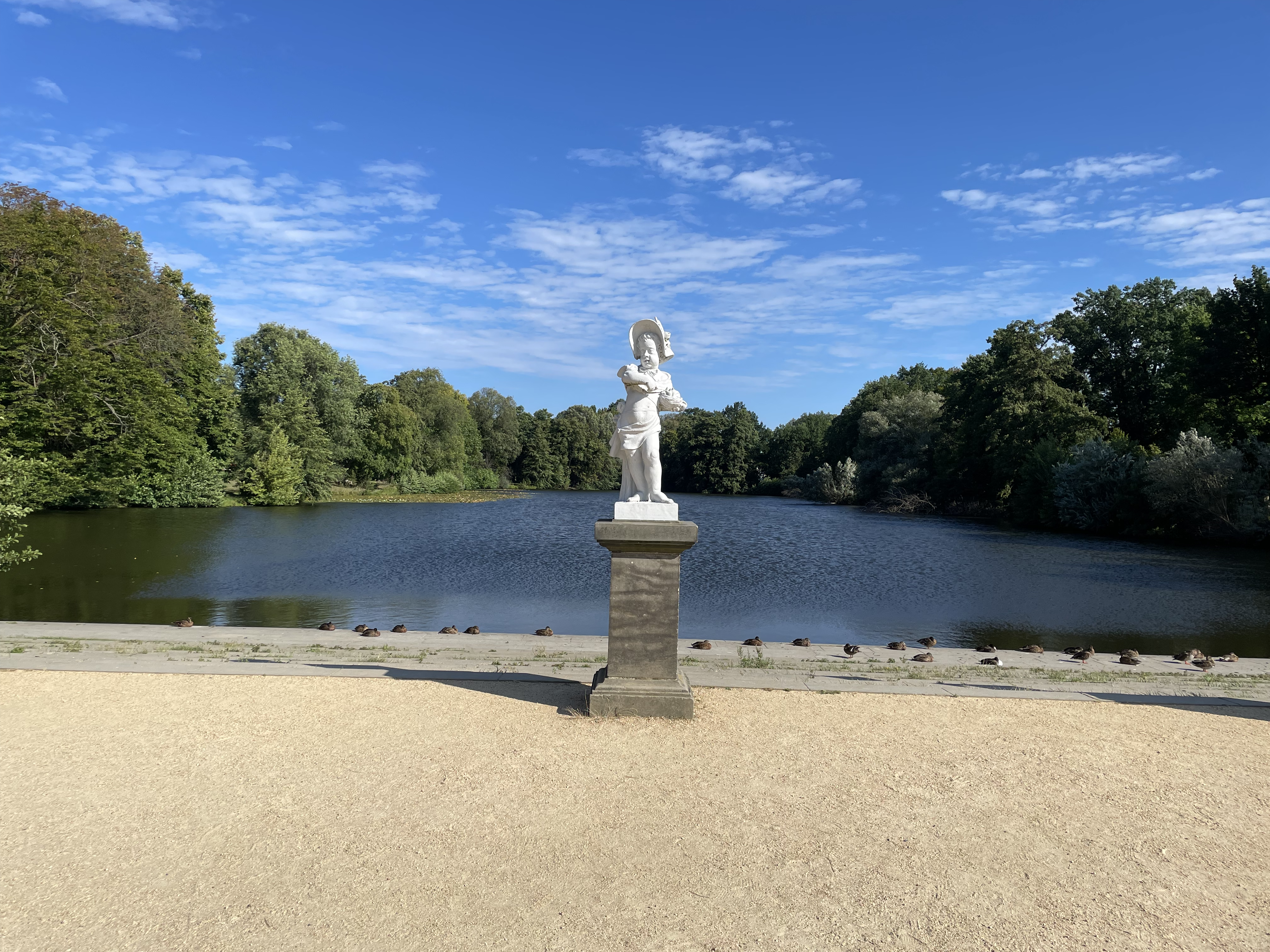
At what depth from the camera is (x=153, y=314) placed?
109 ft

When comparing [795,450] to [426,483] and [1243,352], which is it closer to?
[426,483]

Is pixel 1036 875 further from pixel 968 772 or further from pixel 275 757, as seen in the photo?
pixel 275 757

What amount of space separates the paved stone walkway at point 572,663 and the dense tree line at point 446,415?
4784 mm

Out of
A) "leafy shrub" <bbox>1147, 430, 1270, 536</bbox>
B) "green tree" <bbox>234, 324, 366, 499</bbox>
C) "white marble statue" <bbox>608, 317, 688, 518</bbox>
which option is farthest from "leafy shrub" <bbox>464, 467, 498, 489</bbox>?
"white marble statue" <bbox>608, 317, 688, 518</bbox>

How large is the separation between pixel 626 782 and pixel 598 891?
1.29m

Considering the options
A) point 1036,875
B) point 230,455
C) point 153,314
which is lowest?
point 1036,875

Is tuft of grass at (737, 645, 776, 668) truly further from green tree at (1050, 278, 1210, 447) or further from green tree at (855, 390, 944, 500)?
green tree at (855, 390, 944, 500)

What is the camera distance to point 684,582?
1914cm

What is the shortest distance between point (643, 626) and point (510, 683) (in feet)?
5.79

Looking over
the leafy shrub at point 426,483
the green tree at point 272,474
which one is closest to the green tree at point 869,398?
the leafy shrub at point 426,483

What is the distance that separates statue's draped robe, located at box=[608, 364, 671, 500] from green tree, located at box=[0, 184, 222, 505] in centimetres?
2612

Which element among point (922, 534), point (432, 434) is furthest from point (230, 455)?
point (922, 534)

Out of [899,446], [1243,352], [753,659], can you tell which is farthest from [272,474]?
[1243,352]

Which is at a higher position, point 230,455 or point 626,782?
point 230,455
